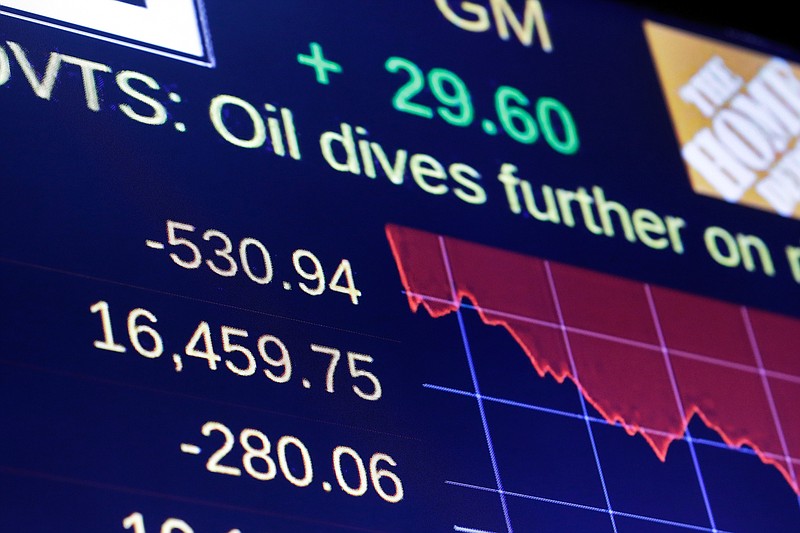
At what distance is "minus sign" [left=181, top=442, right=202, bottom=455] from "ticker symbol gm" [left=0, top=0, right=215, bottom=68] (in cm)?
80

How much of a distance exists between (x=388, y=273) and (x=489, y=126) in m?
0.52

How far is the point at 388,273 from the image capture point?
9.53 ft

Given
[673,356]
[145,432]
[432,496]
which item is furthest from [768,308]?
[145,432]

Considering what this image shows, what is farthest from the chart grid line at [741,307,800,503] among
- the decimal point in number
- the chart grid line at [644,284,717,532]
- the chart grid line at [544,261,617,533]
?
the decimal point in number

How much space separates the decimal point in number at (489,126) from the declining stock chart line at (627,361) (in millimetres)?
310

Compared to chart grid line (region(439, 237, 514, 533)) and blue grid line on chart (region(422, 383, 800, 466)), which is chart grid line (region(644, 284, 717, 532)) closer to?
blue grid line on chart (region(422, 383, 800, 466))

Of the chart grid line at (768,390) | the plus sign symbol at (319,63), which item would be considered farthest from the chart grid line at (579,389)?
the plus sign symbol at (319,63)

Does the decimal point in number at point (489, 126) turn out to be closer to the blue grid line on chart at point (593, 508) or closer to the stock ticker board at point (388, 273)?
the stock ticker board at point (388, 273)

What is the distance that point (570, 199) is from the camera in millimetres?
3260

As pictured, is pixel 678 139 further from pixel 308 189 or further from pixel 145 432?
pixel 145 432

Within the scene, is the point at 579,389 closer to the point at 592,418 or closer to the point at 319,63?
the point at 592,418

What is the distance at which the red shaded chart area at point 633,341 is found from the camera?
9.75 feet

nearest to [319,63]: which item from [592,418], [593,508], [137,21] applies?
[137,21]

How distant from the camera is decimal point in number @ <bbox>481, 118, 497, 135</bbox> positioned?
129 inches
